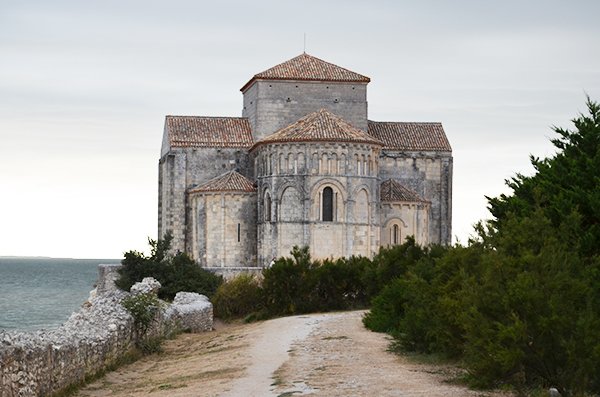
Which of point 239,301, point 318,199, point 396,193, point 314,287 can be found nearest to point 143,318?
point 314,287

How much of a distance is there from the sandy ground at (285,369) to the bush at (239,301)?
7604 mm

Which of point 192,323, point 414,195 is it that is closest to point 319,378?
point 192,323

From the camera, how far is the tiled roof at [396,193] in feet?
158

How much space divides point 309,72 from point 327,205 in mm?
8389

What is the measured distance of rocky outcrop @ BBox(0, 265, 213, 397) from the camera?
50.3 feet

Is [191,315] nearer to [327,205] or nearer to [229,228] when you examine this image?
[327,205]

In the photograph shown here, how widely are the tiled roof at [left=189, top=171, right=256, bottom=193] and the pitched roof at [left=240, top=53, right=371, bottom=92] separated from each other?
5.14 metres

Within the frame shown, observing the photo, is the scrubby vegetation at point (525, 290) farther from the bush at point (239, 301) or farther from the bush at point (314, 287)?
the bush at point (239, 301)

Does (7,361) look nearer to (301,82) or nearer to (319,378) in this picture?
(319,378)

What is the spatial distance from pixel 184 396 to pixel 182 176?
33.8 metres

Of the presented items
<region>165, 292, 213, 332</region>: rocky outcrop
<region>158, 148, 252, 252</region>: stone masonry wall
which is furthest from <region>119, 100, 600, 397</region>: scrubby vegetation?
<region>158, 148, 252, 252</region>: stone masonry wall

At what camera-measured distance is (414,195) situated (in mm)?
48875

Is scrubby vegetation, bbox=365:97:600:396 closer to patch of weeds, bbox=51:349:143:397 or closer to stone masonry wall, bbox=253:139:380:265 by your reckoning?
patch of weeds, bbox=51:349:143:397

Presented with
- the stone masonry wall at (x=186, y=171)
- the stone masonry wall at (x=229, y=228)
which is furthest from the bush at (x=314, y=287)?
the stone masonry wall at (x=186, y=171)
